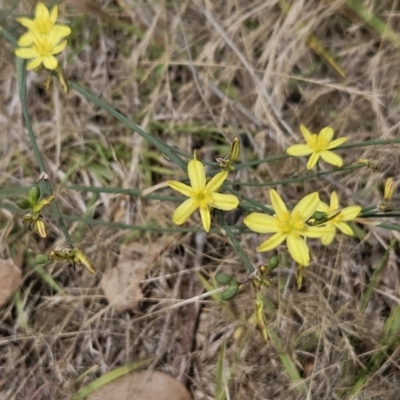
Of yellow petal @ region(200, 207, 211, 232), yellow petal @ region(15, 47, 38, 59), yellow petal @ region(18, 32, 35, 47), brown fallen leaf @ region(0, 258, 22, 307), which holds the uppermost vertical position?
yellow petal @ region(18, 32, 35, 47)

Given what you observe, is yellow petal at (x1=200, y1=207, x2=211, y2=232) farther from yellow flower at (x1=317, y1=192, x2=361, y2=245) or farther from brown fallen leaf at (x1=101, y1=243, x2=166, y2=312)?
brown fallen leaf at (x1=101, y1=243, x2=166, y2=312)

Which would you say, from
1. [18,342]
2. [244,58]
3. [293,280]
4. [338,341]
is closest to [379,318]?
[338,341]

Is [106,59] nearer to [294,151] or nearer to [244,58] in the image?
[244,58]

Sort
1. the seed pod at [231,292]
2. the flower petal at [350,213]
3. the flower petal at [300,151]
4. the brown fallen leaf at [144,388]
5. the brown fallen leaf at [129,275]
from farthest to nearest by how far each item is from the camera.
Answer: the brown fallen leaf at [129,275] → the brown fallen leaf at [144,388] → the flower petal at [300,151] → the flower petal at [350,213] → the seed pod at [231,292]

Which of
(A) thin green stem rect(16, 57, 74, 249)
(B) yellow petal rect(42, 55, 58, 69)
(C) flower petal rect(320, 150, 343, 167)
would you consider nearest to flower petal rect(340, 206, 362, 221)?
(C) flower petal rect(320, 150, 343, 167)

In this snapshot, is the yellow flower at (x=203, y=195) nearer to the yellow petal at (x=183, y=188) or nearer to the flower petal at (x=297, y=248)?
the yellow petal at (x=183, y=188)

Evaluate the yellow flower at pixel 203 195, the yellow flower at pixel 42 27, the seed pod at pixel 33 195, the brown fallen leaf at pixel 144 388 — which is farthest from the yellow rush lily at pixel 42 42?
the brown fallen leaf at pixel 144 388
